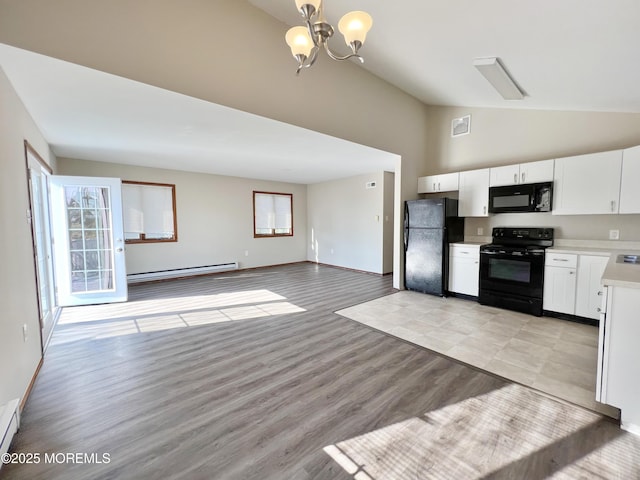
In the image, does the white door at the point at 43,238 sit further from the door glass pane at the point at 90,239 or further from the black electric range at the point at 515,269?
the black electric range at the point at 515,269

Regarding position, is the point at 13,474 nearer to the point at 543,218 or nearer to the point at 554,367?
the point at 554,367

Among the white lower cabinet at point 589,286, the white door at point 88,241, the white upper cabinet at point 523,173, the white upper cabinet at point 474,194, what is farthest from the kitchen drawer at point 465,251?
the white door at point 88,241

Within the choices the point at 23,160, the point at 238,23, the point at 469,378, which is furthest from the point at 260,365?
the point at 238,23

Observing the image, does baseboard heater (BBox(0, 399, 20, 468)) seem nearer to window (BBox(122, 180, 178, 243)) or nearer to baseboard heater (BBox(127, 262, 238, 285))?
baseboard heater (BBox(127, 262, 238, 285))

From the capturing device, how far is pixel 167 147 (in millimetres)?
4207

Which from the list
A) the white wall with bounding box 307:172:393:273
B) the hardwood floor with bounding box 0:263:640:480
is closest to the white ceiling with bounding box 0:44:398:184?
the white wall with bounding box 307:172:393:273

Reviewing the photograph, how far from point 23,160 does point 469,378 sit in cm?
441

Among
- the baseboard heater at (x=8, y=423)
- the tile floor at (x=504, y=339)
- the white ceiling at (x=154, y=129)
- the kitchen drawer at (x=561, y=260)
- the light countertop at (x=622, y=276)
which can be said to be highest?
the white ceiling at (x=154, y=129)

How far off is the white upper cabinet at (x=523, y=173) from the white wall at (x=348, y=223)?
2398 mm

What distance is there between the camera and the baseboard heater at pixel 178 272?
5626 mm

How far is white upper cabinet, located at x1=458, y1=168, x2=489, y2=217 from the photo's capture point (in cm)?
429

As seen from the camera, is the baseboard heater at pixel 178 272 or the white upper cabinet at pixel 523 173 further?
the baseboard heater at pixel 178 272

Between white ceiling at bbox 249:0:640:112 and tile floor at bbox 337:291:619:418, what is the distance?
2694mm

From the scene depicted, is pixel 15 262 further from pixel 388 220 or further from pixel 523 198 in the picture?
pixel 388 220
